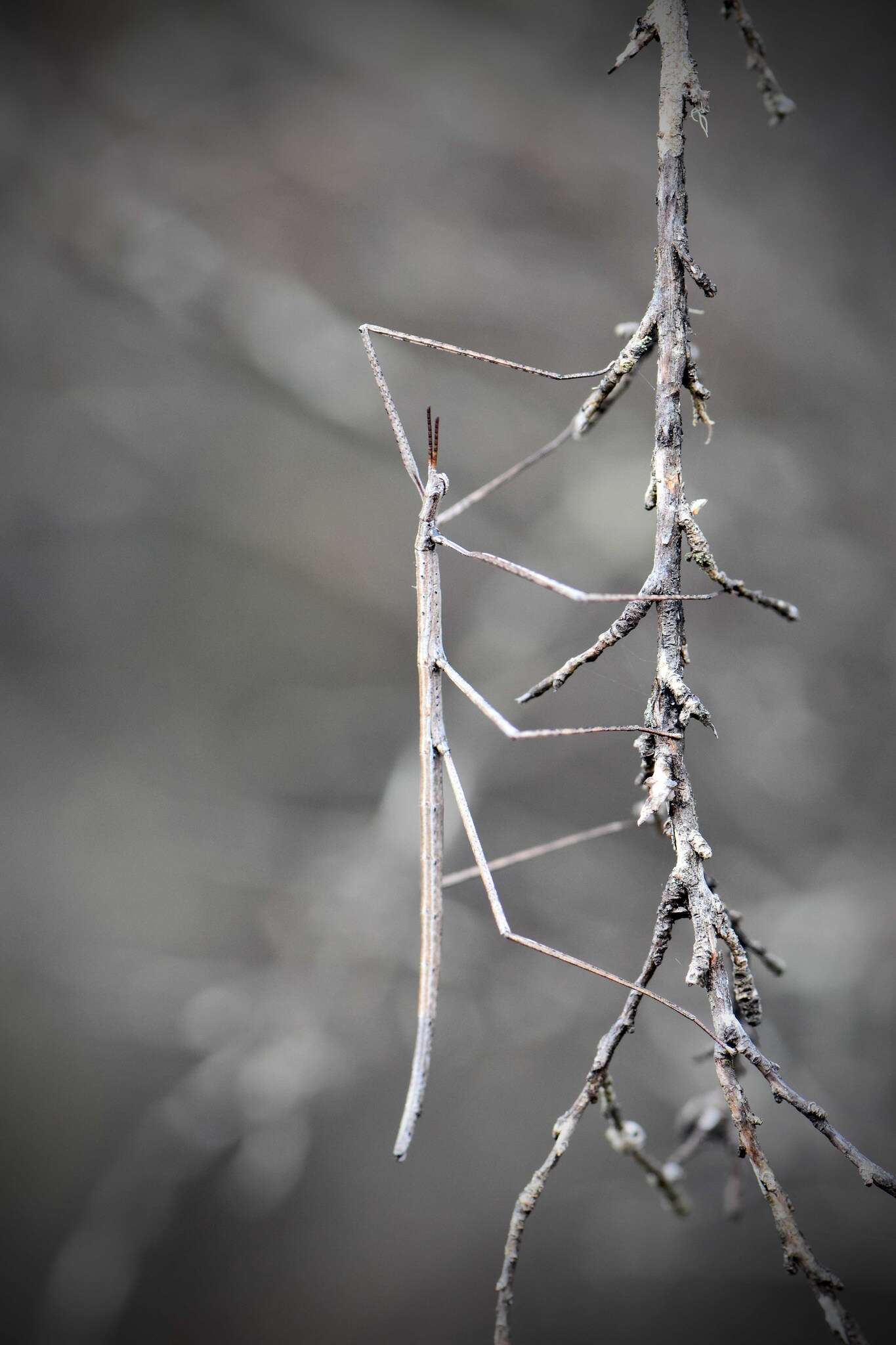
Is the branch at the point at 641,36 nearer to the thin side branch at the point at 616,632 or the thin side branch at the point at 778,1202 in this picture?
the thin side branch at the point at 616,632

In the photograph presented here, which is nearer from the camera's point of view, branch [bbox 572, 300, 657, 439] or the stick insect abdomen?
branch [bbox 572, 300, 657, 439]

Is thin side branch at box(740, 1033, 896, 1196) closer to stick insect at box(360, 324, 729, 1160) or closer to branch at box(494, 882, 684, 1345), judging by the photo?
branch at box(494, 882, 684, 1345)

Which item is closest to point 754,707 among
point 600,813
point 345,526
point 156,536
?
point 600,813

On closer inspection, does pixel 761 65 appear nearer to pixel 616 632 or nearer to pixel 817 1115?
pixel 616 632

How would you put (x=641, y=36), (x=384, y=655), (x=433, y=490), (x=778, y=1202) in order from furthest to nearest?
(x=384, y=655) < (x=433, y=490) < (x=641, y=36) < (x=778, y=1202)

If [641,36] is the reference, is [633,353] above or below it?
below

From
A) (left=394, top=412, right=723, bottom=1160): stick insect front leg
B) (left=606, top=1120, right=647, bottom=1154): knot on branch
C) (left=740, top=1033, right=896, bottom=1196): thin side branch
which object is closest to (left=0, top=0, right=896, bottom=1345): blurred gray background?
(left=394, top=412, right=723, bottom=1160): stick insect front leg

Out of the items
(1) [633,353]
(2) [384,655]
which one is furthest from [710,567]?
(2) [384,655]

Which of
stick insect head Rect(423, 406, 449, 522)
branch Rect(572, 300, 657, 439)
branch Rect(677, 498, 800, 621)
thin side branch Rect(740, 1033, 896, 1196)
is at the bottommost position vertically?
thin side branch Rect(740, 1033, 896, 1196)

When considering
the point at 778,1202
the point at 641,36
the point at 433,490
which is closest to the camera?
the point at 778,1202

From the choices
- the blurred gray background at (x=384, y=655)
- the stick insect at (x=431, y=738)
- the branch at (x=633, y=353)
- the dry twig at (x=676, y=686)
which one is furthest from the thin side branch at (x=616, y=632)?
the blurred gray background at (x=384, y=655)
